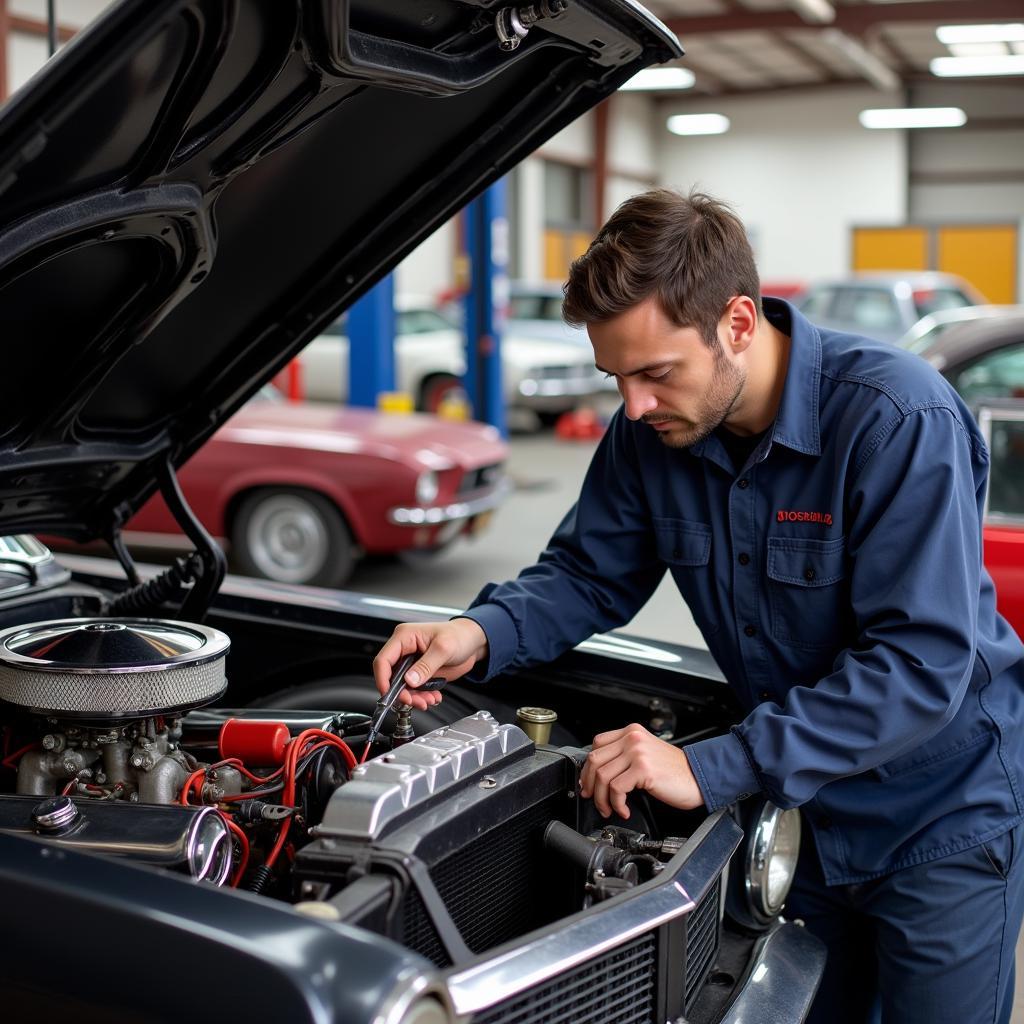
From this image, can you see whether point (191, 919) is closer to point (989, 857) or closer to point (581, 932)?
point (581, 932)

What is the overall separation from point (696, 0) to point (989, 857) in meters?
15.7

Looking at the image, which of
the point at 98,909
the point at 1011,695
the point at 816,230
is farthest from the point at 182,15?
the point at 816,230

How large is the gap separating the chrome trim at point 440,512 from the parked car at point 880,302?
6844 millimetres

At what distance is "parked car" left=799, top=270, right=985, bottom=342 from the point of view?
1246cm

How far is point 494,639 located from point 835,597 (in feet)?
1.77

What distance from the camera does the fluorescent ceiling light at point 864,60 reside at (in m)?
16.1

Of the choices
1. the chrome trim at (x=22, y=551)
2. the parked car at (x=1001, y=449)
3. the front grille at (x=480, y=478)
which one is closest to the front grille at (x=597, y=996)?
the parked car at (x=1001, y=449)

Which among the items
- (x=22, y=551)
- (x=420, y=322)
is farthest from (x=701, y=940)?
(x=420, y=322)

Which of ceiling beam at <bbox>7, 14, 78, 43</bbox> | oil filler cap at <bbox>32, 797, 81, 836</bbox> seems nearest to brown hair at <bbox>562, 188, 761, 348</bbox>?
oil filler cap at <bbox>32, 797, 81, 836</bbox>

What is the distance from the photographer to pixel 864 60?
1800 cm

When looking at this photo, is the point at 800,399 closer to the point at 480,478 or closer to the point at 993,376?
the point at 993,376

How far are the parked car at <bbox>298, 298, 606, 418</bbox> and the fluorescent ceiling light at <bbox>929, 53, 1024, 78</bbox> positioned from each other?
10.1 m

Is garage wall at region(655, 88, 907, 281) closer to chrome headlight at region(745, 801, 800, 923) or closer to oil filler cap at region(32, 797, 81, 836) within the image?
chrome headlight at region(745, 801, 800, 923)

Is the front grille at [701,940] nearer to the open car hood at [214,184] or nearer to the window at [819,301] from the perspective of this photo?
the open car hood at [214,184]
